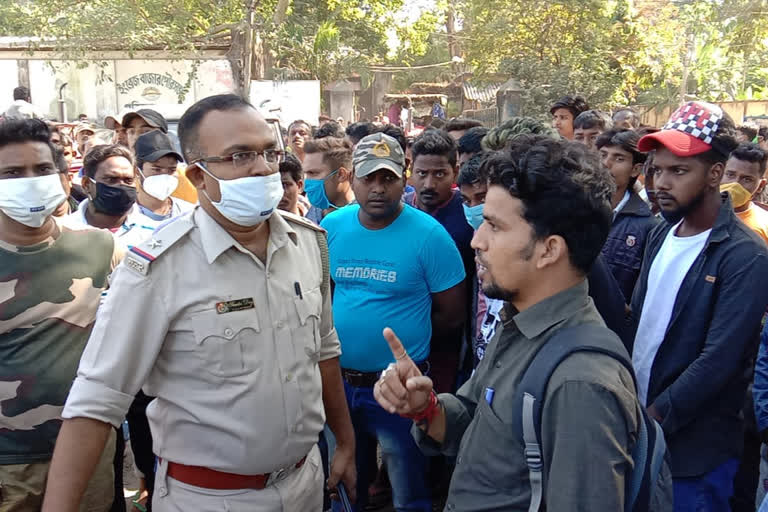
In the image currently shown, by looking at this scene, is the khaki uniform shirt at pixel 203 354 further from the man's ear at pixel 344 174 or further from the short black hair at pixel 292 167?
the man's ear at pixel 344 174

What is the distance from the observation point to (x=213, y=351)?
208cm

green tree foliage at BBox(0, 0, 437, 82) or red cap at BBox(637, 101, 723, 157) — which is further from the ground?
green tree foliage at BBox(0, 0, 437, 82)

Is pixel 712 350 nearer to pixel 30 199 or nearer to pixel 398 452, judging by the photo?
pixel 398 452

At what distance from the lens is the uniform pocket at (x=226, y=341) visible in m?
2.07

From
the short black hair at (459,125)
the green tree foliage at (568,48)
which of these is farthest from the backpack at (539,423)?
the green tree foliage at (568,48)

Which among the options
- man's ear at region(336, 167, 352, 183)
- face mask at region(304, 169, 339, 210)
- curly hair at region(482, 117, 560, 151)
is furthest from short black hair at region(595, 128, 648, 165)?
face mask at region(304, 169, 339, 210)

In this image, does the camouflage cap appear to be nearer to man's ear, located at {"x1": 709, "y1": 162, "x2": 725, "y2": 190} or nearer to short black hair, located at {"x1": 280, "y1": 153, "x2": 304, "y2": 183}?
short black hair, located at {"x1": 280, "y1": 153, "x2": 304, "y2": 183}

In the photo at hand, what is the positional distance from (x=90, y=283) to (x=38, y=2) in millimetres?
16618

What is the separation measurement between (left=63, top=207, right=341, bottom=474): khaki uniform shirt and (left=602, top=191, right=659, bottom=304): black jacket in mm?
2117

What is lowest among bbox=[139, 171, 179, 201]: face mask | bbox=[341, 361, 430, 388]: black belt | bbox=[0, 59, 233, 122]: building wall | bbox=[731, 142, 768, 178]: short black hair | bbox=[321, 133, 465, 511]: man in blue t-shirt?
bbox=[341, 361, 430, 388]: black belt

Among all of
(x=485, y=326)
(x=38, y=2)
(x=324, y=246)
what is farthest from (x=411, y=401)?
(x=38, y=2)

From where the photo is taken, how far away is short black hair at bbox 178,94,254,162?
86.3 inches

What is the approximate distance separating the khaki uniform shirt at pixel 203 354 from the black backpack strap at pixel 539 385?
33.6 inches

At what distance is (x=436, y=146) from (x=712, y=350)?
2.17 m
